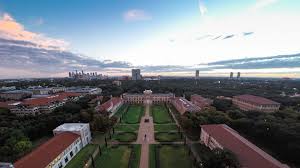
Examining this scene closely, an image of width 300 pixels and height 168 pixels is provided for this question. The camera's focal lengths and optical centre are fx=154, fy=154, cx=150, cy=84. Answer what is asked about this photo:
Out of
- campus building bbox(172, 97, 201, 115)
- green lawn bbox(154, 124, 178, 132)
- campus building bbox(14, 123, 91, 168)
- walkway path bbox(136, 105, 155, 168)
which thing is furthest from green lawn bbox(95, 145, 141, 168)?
campus building bbox(172, 97, 201, 115)

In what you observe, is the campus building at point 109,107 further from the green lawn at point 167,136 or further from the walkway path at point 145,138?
the green lawn at point 167,136

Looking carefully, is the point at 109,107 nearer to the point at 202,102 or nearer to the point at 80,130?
the point at 80,130

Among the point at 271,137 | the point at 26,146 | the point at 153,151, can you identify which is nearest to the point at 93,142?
the point at 26,146

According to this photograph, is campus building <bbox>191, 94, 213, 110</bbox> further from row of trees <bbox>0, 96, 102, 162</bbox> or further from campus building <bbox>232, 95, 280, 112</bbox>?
row of trees <bbox>0, 96, 102, 162</bbox>

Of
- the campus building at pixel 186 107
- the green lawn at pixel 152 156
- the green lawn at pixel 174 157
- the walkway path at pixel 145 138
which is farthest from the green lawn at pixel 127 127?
the campus building at pixel 186 107

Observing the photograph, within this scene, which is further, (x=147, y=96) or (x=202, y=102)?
(x=147, y=96)

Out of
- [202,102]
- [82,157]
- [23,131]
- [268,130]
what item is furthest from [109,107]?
[268,130]
